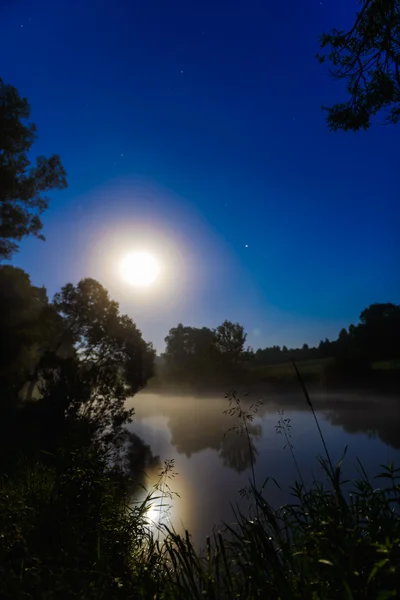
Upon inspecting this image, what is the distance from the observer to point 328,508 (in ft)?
9.87

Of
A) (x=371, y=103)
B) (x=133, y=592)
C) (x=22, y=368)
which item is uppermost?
(x=371, y=103)

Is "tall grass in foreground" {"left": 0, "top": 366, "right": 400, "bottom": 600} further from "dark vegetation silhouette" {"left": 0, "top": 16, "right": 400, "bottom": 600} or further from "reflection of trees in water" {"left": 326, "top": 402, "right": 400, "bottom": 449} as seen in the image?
"reflection of trees in water" {"left": 326, "top": 402, "right": 400, "bottom": 449}

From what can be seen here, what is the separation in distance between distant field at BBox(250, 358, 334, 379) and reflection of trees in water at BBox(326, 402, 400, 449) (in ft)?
40.3

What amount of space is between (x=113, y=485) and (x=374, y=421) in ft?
121

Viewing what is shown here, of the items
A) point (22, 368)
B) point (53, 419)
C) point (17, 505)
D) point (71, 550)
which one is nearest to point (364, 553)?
point (71, 550)

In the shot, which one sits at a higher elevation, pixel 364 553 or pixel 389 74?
pixel 389 74

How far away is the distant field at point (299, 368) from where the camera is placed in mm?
64231

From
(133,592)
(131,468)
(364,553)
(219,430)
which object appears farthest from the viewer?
(219,430)

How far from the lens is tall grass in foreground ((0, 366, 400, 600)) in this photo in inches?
90.0

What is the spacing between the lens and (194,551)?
3527 millimetres

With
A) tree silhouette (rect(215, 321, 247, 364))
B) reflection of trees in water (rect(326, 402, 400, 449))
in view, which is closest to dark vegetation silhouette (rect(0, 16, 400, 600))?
reflection of trees in water (rect(326, 402, 400, 449))

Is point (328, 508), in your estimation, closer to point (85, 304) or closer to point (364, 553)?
point (364, 553)

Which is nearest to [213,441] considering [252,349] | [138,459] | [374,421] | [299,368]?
Result: [138,459]

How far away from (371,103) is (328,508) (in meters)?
7.66
